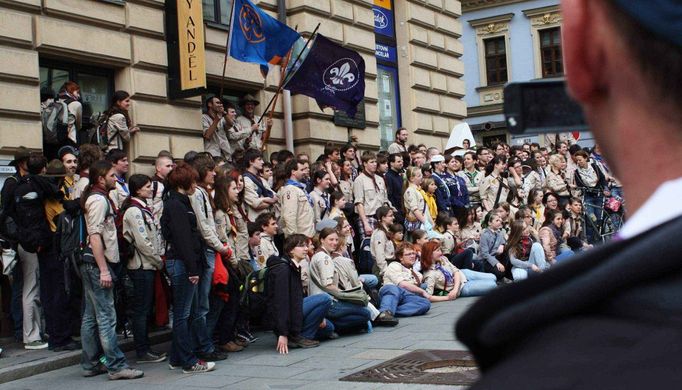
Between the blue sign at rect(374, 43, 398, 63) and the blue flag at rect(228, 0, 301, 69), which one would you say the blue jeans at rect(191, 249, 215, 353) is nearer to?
the blue flag at rect(228, 0, 301, 69)

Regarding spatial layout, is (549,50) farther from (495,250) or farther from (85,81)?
(85,81)

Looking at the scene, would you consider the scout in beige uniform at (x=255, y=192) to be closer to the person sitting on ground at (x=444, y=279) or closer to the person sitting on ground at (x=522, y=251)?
the person sitting on ground at (x=444, y=279)

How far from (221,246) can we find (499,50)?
35403mm

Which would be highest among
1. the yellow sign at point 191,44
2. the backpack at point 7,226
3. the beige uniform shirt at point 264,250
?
the yellow sign at point 191,44

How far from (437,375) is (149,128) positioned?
6.98 m

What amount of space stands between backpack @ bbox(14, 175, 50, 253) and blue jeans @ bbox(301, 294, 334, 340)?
2777 mm

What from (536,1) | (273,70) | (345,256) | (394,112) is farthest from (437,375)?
(536,1)

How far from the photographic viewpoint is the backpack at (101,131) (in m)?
11.9

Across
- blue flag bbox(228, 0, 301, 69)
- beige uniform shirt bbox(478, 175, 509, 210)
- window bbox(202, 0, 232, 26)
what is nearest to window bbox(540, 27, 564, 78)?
beige uniform shirt bbox(478, 175, 509, 210)

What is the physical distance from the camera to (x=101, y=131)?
39.6 ft

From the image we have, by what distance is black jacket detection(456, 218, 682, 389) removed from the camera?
0.76m

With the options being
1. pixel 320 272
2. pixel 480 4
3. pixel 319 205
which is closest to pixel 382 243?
pixel 319 205

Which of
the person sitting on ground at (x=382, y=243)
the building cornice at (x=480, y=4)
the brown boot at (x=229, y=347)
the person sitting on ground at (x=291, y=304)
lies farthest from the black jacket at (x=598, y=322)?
the building cornice at (x=480, y=4)

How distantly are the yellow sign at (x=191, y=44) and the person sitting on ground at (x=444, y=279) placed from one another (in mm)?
3996
